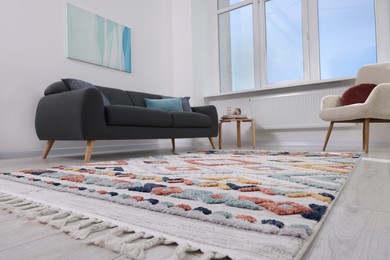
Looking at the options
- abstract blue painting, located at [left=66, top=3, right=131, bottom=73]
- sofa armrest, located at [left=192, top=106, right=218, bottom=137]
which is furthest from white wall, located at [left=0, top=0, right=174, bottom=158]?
sofa armrest, located at [left=192, top=106, right=218, bottom=137]

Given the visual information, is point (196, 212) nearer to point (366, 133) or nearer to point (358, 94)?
point (366, 133)

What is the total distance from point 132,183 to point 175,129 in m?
1.66

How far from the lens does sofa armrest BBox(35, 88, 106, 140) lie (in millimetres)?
1859

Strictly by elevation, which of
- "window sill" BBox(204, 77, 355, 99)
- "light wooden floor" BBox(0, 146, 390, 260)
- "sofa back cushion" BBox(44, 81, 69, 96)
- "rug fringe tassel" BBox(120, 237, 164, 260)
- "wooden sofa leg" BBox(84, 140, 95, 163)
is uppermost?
"window sill" BBox(204, 77, 355, 99)

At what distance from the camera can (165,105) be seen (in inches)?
120

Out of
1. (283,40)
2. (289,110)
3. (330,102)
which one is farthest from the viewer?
(283,40)

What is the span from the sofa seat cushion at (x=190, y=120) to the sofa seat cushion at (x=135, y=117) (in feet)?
0.31

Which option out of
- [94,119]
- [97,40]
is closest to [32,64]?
[97,40]

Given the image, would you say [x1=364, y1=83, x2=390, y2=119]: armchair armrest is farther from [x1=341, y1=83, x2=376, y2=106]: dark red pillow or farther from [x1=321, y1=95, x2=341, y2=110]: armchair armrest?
[x1=321, y1=95, x2=341, y2=110]: armchair armrest

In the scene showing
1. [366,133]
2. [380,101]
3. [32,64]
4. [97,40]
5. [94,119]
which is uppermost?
[97,40]

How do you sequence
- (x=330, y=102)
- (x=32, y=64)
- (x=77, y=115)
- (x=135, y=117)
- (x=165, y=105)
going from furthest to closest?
(x=165, y=105), (x=330, y=102), (x=32, y=64), (x=135, y=117), (x=77, y=115)

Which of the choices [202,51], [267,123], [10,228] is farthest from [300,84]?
[10,228]

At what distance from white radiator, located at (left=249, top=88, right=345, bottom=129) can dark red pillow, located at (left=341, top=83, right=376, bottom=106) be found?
62 cm

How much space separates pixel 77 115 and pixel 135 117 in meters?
0.46
